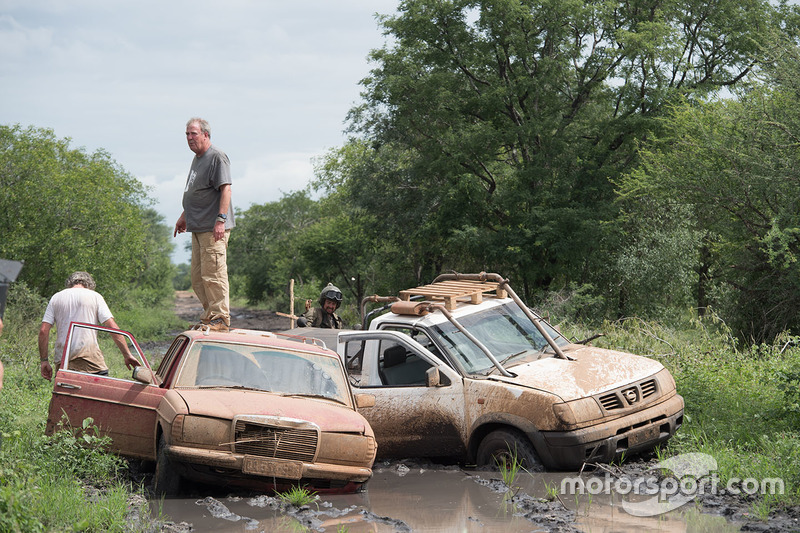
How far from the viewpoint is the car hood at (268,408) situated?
6969 millimetres

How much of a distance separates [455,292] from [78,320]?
4375 mm

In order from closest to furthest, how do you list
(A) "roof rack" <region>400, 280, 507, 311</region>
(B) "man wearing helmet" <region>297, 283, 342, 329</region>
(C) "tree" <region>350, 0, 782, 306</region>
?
(A) "roof rack" <region>400, 280, 507, 311</region> < (B) "man wearing helmet" <region>297, 283, 342, 329</region> < (C) "tree" <region>350, 0, 782, 306</region>

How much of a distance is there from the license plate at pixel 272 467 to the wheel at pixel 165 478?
0.65 m

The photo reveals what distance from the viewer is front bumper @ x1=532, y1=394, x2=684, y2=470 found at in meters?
7.84

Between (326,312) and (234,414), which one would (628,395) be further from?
(326,312)

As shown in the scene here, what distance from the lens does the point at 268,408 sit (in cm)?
711

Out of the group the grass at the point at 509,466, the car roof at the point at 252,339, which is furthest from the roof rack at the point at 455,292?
the grass at the point at 509,466

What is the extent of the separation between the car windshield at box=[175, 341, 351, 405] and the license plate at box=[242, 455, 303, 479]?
0.99m

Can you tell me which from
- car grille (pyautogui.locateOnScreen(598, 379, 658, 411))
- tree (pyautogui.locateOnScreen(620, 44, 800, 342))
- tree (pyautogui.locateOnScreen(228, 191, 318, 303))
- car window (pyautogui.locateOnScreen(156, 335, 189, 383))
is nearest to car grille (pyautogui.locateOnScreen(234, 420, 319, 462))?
car window (pyautogui.locateOnScreen(156, 335, 189, 383))

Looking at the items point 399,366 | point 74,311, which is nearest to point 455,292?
point 399,366

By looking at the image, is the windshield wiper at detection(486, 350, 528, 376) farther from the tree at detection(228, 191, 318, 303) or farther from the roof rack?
the tree at detection(228, 191, 318, 303)

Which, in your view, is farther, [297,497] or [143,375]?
[143,375]

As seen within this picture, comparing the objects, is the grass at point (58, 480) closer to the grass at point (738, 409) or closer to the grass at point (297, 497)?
the grass at point (297, 497)

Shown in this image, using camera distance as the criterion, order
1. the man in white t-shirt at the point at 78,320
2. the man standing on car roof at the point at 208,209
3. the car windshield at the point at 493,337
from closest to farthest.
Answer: the man in white t-shirt at the point at 78,320, the car windshield at the point at 493,337, the man standing on car roof at the point at 208,209
